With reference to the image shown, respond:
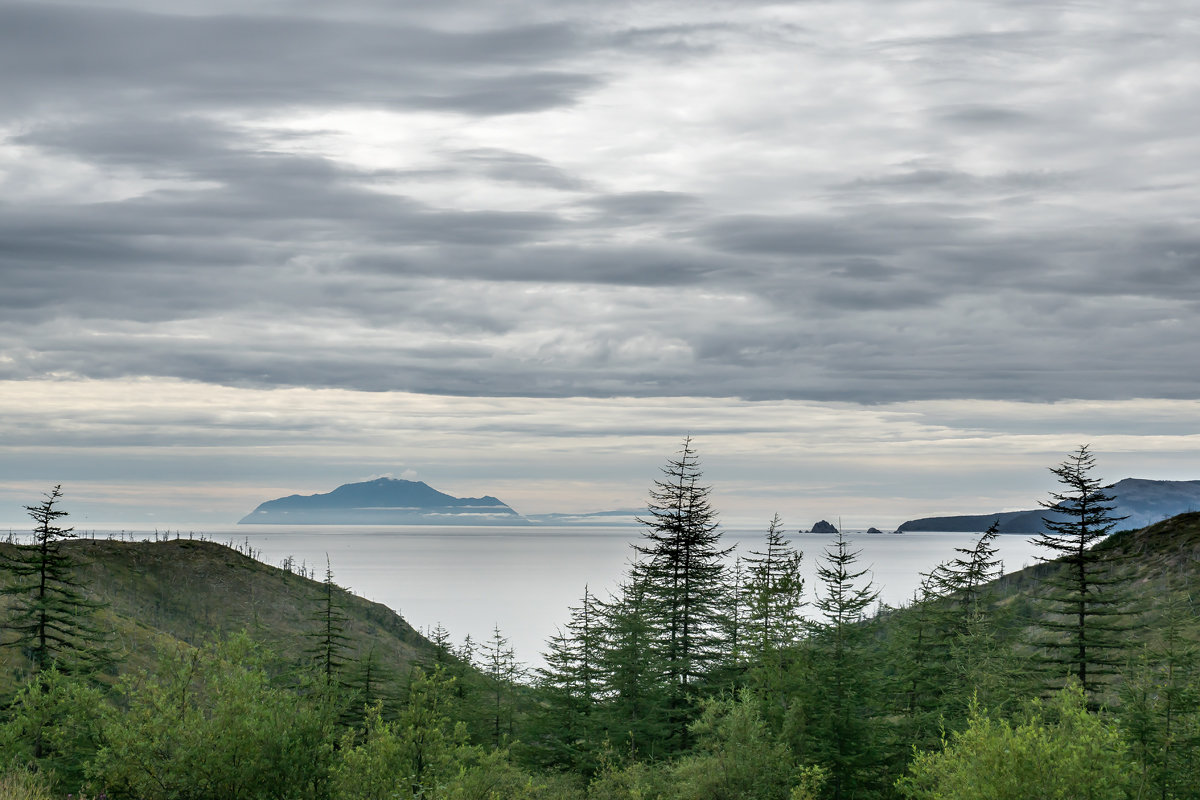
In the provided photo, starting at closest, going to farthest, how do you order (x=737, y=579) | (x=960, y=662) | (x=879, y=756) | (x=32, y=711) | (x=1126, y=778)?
(x=1126, y=778) < (x=32, y=711) < (x=879, y=756) < (x=960, y=662) < (x=737, y=579)

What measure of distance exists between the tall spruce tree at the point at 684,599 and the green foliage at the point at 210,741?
33.6 m

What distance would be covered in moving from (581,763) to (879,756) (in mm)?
16421

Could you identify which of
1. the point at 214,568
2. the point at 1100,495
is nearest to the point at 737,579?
the point at 1100,495

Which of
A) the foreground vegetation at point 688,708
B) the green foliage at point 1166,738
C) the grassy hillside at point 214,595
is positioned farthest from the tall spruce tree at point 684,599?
the grassy hillside at point 214,595

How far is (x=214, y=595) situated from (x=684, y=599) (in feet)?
355

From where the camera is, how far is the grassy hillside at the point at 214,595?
129m

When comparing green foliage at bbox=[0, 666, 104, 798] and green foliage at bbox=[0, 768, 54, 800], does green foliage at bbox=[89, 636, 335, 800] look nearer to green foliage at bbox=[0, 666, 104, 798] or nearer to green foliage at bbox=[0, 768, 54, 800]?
green foliage at bbox=[0, 768, 54, 800]

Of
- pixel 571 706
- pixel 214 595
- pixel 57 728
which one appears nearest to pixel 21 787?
pixel 57 728

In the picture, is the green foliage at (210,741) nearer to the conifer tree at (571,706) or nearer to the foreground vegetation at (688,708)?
the foreground vegetation at (688,708)

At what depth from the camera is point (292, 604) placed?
490 feet

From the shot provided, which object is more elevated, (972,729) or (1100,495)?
(1100,495)

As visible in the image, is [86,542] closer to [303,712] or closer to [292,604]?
[292,604]

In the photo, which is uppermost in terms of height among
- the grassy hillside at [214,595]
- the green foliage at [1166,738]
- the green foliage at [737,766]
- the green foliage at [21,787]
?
the green foliage at [21,787]

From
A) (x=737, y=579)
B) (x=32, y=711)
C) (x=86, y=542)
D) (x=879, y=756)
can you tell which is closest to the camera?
(x=32, y=711)
